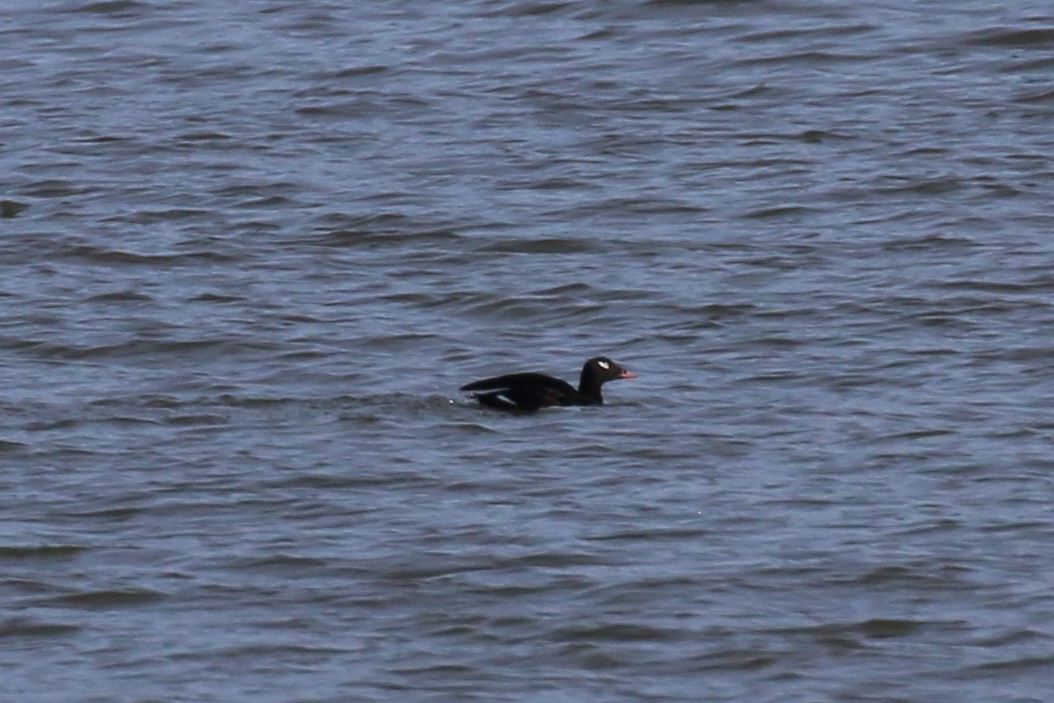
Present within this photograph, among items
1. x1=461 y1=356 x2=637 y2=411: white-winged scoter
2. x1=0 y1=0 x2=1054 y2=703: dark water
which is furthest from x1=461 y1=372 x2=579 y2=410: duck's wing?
x1=0 y1=0 x2=1054 y2=703: dark water

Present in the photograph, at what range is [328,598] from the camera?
31.0 feet

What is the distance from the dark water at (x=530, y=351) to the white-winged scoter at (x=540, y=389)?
0.11 meters

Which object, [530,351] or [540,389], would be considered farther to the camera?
[530,351]

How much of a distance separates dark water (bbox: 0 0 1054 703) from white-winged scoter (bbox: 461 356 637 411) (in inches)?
4.4

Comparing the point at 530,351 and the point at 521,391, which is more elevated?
the point at 521,391

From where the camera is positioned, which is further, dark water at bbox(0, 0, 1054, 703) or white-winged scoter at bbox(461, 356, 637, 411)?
white-winged scoter at bbox(461, 356, 637, 411)

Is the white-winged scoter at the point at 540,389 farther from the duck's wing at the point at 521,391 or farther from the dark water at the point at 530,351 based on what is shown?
the dark water at the point at 530,351

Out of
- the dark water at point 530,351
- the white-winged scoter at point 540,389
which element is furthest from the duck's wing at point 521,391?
the dark water at point 530,351

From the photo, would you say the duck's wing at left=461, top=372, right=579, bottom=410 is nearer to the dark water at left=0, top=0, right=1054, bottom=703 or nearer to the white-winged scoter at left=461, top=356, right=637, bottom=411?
the white-winged scoter at left=461, top=356, right=637, bottom=411

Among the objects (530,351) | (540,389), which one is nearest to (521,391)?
Answer: (540,389)

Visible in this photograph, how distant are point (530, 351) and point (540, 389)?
1.38 m

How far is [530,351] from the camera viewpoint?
44.6 ft

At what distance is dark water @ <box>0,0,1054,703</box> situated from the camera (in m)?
9.08

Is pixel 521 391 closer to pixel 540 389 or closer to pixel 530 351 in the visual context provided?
pixel 540 389
